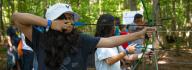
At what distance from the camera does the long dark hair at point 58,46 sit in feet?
7.34

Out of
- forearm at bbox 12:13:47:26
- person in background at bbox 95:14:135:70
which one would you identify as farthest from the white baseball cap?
person in background at bbox 95:14:135:70

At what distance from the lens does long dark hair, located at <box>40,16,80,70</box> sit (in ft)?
7.34

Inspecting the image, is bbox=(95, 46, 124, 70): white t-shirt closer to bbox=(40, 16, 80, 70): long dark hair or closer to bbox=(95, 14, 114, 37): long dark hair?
bbox=(95, 14, 114, 37): long dark hair

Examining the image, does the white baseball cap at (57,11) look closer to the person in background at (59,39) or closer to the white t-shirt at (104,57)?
the person in background at (59,39)

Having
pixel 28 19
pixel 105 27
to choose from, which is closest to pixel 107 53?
pixel 105 27

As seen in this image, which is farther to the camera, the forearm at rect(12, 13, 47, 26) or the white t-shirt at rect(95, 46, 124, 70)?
the white t-shirt at rect(95, 46, 124, 70)

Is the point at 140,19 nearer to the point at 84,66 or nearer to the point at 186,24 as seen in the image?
the point at 84,66

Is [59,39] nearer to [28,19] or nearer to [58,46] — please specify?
[58,46]

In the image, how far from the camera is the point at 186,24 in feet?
49.6

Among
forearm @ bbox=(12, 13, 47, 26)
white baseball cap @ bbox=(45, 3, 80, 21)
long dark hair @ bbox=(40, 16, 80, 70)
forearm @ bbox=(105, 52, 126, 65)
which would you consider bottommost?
forearm @ bbox=(105, 52, 126, 65)

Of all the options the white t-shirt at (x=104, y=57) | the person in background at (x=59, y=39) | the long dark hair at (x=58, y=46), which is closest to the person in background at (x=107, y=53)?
the white t-shirt at (x=104, y=57)

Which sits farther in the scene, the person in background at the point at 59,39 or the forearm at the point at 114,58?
the forearm at the point at 114,58

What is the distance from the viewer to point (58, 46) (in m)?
2.25

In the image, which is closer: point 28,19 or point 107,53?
point 28,19
